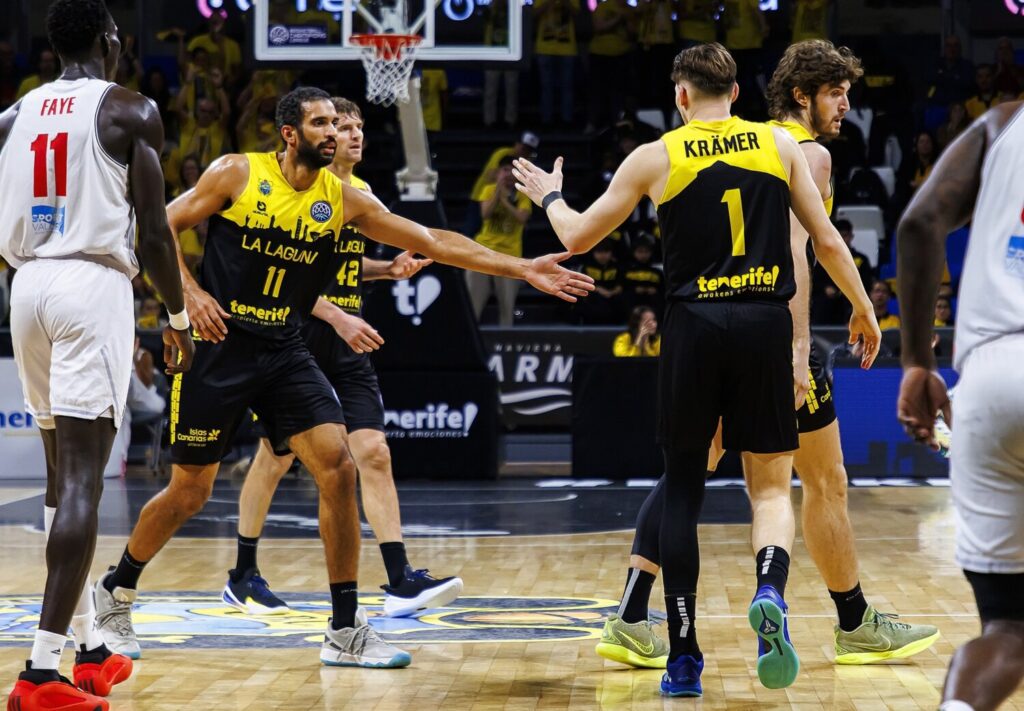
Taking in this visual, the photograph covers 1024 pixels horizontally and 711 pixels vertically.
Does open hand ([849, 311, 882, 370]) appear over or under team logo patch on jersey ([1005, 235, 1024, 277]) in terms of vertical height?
under

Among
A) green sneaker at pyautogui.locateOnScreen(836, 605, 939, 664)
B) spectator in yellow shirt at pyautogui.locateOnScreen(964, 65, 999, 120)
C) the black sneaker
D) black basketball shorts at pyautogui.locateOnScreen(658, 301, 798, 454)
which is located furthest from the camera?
spectator in yellow shirt at pyautogui.locateOnScreen(964, 65, 999, 120)

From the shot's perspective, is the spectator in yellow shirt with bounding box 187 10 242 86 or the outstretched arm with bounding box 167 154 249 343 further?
the spectator in yellow shirt with bounding box 187 10 242 86

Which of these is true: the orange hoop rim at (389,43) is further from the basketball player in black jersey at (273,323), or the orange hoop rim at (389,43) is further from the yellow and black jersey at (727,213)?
the yellow and black jersey at (727,213)

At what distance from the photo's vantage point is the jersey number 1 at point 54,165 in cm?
454

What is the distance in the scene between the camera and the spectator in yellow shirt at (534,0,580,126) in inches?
704

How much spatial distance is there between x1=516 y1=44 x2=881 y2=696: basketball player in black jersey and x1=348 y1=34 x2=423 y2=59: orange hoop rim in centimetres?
704

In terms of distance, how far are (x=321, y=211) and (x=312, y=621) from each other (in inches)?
69.6

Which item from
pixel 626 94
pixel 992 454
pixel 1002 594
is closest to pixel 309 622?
pixel 1002 594

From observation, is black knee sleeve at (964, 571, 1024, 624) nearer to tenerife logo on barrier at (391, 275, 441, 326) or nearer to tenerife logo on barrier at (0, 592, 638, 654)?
tenerife logo on barrier at (0, 592, 638, 654)

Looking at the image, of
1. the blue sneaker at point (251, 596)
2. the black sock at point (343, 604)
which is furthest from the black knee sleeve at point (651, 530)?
the blue sneaker at point (251, 596)

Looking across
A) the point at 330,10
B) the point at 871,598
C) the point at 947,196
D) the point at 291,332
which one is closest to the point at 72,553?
the point at 291,332

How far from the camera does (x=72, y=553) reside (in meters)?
4.38

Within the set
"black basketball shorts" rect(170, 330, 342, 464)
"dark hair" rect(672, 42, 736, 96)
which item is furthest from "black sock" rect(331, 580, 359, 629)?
"dark hair" rect(672, 42, 736, 96)

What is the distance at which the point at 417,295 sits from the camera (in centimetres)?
1217
